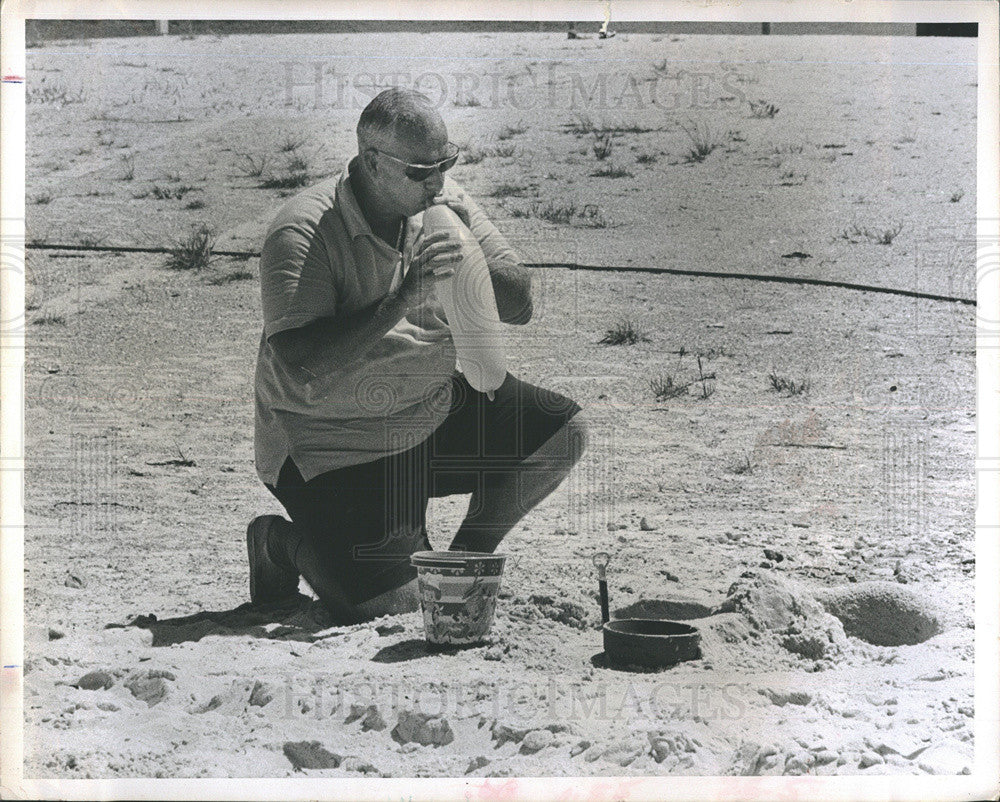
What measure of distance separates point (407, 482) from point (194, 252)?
129cm

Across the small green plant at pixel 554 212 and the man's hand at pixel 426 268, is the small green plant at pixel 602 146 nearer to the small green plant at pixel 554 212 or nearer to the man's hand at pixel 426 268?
the small green plant at pixel 554 212

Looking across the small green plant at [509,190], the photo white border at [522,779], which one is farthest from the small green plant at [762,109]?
the small green plant at [509,190]

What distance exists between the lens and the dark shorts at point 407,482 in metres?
4.95

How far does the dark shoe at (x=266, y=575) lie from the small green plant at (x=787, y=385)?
80.8 inches

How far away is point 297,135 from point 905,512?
2.90 m

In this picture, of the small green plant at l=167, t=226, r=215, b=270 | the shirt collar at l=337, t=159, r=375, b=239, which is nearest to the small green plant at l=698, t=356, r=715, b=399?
the shirt collar at l=337, t=159, r=375, b=239

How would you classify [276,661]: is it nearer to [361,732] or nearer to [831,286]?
[361,732]

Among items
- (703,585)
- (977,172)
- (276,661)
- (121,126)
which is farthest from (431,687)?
(977,172)

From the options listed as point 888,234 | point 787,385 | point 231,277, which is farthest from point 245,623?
point 888,234

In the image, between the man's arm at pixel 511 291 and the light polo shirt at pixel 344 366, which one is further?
the man's arm at pixel 511 291

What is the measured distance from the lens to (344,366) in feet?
16.2

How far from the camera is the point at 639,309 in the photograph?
17.0 feet

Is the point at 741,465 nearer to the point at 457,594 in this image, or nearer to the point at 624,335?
the point at 624,335

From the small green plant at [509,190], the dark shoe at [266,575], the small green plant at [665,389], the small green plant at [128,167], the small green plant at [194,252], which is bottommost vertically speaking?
the dark shoe at [266,575]
